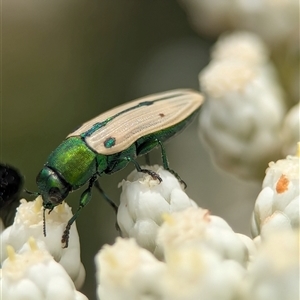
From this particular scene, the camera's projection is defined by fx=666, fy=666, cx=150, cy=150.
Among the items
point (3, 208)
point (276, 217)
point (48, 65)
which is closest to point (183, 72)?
point (48, 65)

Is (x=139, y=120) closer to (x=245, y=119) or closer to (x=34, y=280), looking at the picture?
(x=245, y=119)

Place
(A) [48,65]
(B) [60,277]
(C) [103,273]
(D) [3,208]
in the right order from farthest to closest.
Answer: (A) [48,65], (D) [3,208], (B) [60,277], (C) [103,273]

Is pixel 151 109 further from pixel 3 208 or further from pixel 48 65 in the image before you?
pixel 48 65

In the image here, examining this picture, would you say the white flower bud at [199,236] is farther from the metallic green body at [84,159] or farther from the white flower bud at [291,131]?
the white flower bud at [291,131]

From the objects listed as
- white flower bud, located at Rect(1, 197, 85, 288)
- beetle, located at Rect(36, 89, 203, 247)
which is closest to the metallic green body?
beetle, located at Rect(36, 89, 203, 247)

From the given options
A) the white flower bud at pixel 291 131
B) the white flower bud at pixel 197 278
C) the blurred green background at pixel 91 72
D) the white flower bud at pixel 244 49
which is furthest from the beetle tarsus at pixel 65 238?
the blurred green background at pixel 91 72

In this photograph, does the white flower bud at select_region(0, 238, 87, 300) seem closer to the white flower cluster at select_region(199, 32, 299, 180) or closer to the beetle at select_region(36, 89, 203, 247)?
the beetle at select_region(36, 89, 203, 247)

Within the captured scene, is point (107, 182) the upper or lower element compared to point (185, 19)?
lower

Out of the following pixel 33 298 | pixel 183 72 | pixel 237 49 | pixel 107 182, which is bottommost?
pixel 107 182
